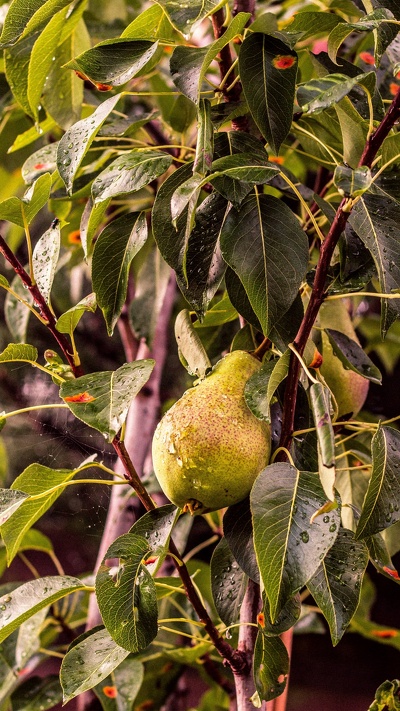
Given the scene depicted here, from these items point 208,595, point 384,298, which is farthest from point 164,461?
point 208,595

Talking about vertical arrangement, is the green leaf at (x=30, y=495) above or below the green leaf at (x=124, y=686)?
above

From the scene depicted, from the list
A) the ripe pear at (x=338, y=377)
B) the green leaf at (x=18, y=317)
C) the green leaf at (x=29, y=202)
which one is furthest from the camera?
the green leaf at (x=18, y=317)

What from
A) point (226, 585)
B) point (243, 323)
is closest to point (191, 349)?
point (243, 323)

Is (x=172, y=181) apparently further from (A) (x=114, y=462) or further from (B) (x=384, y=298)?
(A) (x=114, y=462)

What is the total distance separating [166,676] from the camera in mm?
830

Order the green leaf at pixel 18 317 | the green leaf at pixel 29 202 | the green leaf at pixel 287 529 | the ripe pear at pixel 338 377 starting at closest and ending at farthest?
the green leaf at pixel 287 529 < the green leaf at pixel 29 202 < the ripe pear at pixel 338 377 < the green leaf at pixel 18 317

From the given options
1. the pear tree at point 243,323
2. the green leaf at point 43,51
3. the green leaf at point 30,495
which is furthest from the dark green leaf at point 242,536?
the green leaf at point 43,51

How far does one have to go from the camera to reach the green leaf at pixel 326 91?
386mm

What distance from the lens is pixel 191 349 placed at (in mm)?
540

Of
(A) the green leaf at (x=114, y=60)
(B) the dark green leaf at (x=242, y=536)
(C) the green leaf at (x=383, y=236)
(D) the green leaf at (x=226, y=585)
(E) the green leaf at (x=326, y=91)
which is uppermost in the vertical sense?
(A) the green leaf at (x=114, y=60)

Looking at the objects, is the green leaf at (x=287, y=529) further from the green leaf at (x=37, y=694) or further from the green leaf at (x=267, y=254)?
the green leaf at (x=37, y=694)

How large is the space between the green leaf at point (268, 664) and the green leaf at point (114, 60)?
1.19 ft

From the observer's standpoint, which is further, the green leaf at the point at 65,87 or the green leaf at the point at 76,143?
the green leaf at the point at 65,87

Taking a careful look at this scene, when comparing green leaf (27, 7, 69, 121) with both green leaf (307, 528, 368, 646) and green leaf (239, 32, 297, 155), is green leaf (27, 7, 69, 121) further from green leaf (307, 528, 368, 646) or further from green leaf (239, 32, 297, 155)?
green leaf (307, 528, 368, 646)
